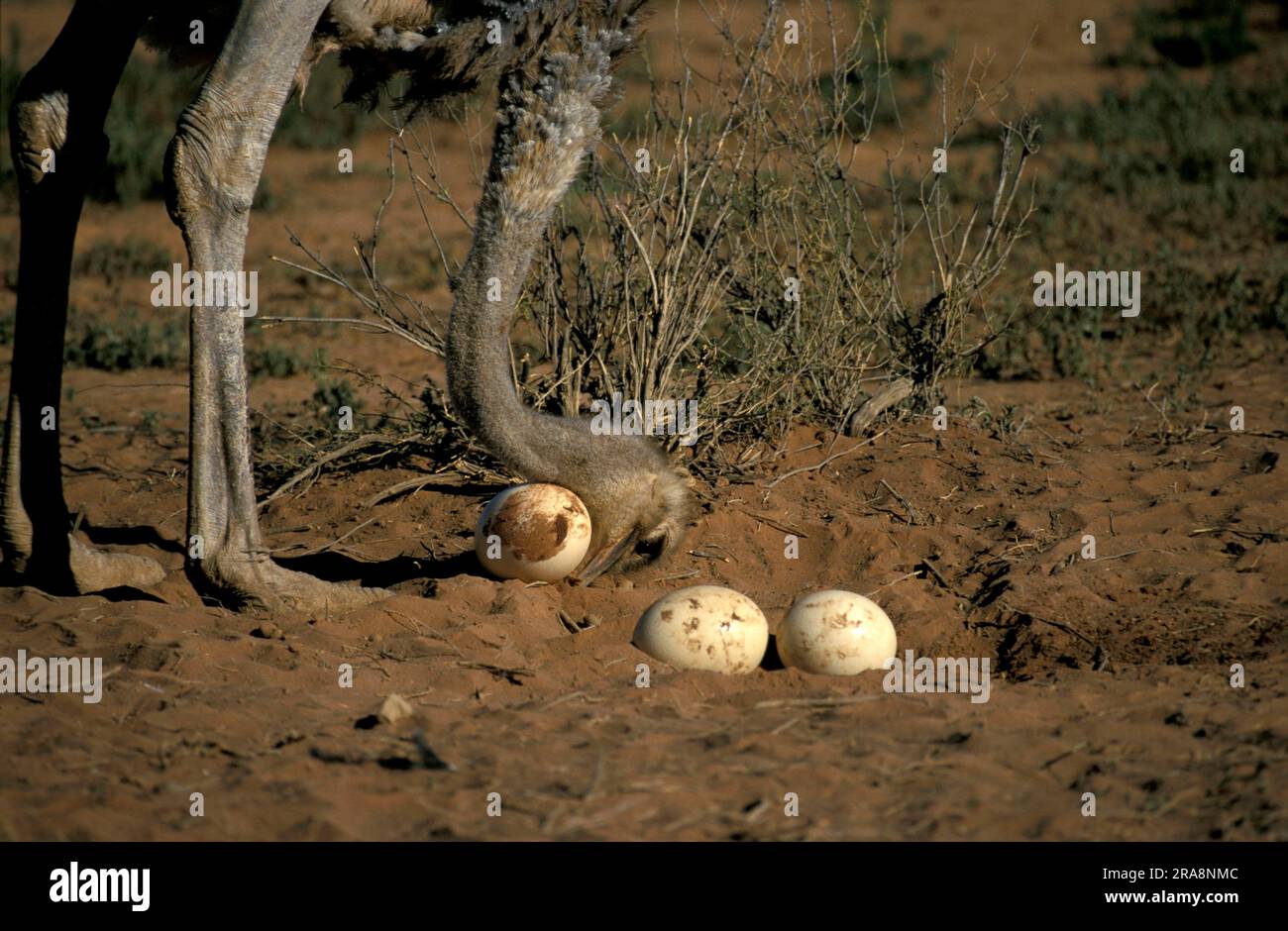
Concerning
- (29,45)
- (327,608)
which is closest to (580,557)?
(327,608)

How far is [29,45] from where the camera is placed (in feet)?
52.5

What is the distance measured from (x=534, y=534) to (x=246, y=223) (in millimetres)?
1289

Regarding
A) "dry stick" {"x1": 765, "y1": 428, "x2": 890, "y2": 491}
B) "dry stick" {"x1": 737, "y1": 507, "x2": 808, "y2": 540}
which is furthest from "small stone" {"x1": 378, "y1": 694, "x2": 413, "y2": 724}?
"dry stick" {"x1": 765, "y1": 428, "x2": 890, "y2": 491}

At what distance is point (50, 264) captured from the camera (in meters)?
4.92

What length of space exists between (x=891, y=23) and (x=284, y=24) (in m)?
14.2

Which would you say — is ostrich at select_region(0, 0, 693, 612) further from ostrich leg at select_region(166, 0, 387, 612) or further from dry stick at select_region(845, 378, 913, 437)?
dry stick at select_region(845, 378, 913, 437)

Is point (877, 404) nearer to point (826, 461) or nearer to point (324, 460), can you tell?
point (826, 461)

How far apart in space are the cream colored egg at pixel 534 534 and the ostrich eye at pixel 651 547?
0.16 metres

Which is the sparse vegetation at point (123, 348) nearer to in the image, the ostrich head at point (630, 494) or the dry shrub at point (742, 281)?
the dry shrub at point (742, 281)

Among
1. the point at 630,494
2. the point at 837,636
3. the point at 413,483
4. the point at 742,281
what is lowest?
the point at 837,636

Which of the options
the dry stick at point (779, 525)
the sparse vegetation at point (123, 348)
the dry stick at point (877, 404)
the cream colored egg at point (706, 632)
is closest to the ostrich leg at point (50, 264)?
the cream colored egg at point (706, 632)

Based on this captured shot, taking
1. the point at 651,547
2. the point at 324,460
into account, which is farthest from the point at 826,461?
the point at 324,460

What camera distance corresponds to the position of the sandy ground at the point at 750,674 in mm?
3254
